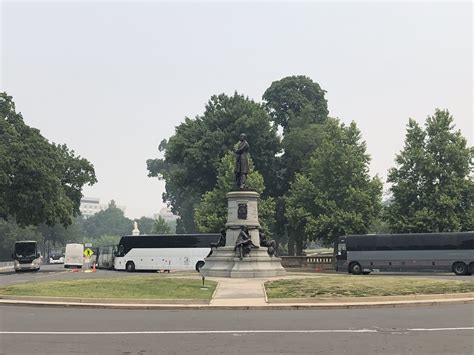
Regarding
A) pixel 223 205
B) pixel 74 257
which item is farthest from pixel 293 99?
pixel 74 257

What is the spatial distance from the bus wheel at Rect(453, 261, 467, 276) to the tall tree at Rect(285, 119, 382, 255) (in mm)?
9342

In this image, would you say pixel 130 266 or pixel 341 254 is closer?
pixel 341 254

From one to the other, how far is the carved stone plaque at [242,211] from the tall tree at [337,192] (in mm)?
16955

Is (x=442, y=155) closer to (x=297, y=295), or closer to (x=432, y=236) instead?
(x=432, y=236)

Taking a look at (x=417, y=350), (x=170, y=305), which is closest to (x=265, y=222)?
A: (x=170, y=305)

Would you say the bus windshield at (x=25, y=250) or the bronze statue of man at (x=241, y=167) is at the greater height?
the bronze statue of man at (x=241, y=167)

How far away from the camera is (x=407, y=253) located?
39156mm

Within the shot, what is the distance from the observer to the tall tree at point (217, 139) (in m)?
58.1

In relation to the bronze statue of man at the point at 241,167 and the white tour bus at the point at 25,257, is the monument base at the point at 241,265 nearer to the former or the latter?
the bronze statue of man at the point at 241,167

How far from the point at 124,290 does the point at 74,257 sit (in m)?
41.7

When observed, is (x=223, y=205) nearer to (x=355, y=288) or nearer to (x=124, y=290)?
(x=124, y=290)

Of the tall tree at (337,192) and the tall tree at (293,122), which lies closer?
the tall tree at (337,192)

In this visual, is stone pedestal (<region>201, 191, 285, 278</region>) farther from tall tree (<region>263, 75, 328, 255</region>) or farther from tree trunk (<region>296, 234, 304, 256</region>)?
tree trunk (<region>296, 234, 304, 256</region>)

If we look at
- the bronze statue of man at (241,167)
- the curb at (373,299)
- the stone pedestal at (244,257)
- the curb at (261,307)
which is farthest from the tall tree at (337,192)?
the curb at (261,307)
